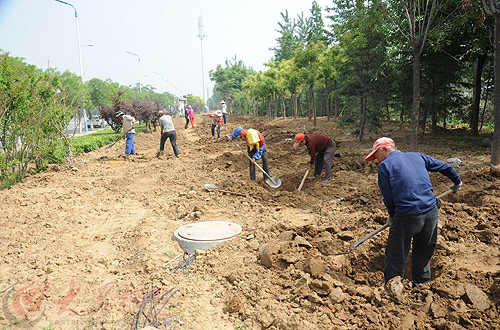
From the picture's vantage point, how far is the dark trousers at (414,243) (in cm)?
322

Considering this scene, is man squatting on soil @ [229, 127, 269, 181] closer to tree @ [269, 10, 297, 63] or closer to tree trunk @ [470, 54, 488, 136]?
tree trunk @ [470, 54, 488, 136]

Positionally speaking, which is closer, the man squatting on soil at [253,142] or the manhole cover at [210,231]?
the manhole cover at [210,231]

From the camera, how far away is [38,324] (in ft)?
10.6

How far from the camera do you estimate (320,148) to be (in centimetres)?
775

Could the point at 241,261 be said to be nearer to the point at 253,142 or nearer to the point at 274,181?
the point at 253,142

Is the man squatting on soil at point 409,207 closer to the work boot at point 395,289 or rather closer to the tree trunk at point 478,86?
the work boot at point 395,289

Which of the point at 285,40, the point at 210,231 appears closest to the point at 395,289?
the point at 210,231

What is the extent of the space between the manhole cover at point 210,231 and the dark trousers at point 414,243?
90.8 inches

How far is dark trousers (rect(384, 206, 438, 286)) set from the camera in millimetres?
3223

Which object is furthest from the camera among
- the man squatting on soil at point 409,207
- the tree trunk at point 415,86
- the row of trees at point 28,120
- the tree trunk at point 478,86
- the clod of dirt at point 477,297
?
the tree trunk at point 478,86

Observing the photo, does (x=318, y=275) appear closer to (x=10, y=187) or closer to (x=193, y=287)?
(x=193, y=287)

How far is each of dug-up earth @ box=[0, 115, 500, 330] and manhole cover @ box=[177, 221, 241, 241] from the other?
0.19 metres

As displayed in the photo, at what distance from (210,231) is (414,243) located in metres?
2.86

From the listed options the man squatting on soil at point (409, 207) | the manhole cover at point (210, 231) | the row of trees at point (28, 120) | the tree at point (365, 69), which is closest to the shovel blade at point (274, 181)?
the manhole cover at point (210, 231)
